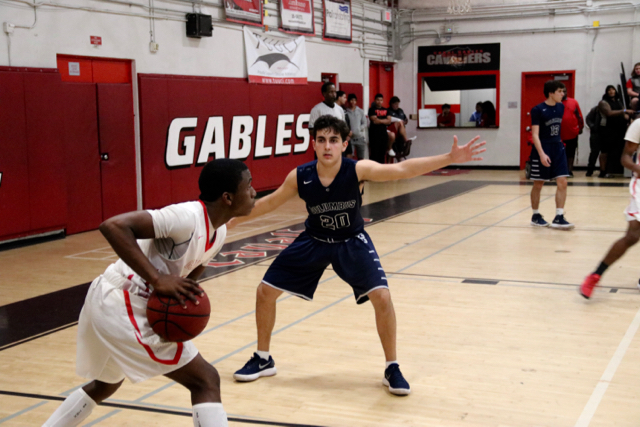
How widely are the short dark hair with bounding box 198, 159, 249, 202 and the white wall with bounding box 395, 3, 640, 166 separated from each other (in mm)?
16120

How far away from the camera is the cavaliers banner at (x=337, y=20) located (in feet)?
51.6

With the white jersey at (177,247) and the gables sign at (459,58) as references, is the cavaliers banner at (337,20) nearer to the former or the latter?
the gables sign at (459,58)

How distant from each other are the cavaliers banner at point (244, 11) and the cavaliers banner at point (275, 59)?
0.23 metres

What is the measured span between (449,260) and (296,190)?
379 cm

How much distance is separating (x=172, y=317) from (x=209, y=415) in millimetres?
399

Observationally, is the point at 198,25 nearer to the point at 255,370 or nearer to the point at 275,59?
the point at 275,59

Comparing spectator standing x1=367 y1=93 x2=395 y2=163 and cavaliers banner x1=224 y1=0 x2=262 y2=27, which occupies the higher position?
cavaliers banner x1=224 y1=0 x2=262 y2=27

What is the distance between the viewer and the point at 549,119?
30.8 feet

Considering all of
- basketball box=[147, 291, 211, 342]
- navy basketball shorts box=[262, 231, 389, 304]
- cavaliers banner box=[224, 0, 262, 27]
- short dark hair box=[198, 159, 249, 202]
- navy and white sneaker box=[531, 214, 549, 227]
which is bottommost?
navy and white sneaker box=[531, 214, 549, 227]

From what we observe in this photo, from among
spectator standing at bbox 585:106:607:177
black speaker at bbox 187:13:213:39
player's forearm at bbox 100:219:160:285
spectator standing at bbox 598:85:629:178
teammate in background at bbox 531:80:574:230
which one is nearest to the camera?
player's forearm at bbox 100:219:160:285

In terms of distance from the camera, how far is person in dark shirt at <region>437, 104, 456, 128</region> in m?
19.3

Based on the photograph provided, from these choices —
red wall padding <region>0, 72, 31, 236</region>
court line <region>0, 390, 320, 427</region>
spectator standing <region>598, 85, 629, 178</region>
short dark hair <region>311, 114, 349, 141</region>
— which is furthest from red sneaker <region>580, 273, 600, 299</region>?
spectator standing <region>598, 85, 629, 178</region>

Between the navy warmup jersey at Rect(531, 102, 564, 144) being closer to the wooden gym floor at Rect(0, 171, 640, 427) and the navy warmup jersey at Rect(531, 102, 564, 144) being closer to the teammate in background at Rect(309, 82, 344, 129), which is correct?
the wooden gym floor at Rect(0, 171, 640, 427)

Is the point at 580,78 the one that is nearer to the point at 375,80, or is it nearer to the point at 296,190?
the point at 375,80
